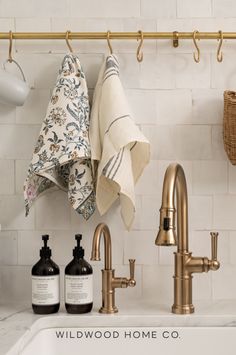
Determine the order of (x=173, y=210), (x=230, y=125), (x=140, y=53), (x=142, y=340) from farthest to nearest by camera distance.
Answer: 1. (x=140, y=53)
2. (x=230, y=125)
3. (x=142, y=340)
4. (x=173, y=210)

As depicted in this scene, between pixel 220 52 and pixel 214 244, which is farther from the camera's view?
pixel 220 52

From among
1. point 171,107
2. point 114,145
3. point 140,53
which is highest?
point 140,53

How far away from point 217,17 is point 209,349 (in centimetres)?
85

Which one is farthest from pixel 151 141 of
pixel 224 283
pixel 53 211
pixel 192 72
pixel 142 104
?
pixel 224 283

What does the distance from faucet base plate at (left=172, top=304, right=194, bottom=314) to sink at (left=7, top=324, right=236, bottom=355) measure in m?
0.05

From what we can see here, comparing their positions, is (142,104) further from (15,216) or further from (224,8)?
(15,216)

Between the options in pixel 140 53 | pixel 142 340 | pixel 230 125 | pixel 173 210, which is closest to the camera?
pixel 173 210

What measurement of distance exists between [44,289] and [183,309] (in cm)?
33

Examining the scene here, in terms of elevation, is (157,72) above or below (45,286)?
above

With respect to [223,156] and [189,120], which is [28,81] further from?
[223,156]

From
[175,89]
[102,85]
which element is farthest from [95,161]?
[175,89]

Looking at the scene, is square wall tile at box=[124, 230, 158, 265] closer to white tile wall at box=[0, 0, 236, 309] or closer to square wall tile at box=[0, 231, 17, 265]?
white tile wall at box=[0, 0, 236, 309]

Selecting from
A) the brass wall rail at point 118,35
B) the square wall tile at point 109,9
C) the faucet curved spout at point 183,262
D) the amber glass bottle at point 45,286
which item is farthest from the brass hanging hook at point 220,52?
the amber glass bottle at point 45,286

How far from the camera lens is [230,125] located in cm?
157
